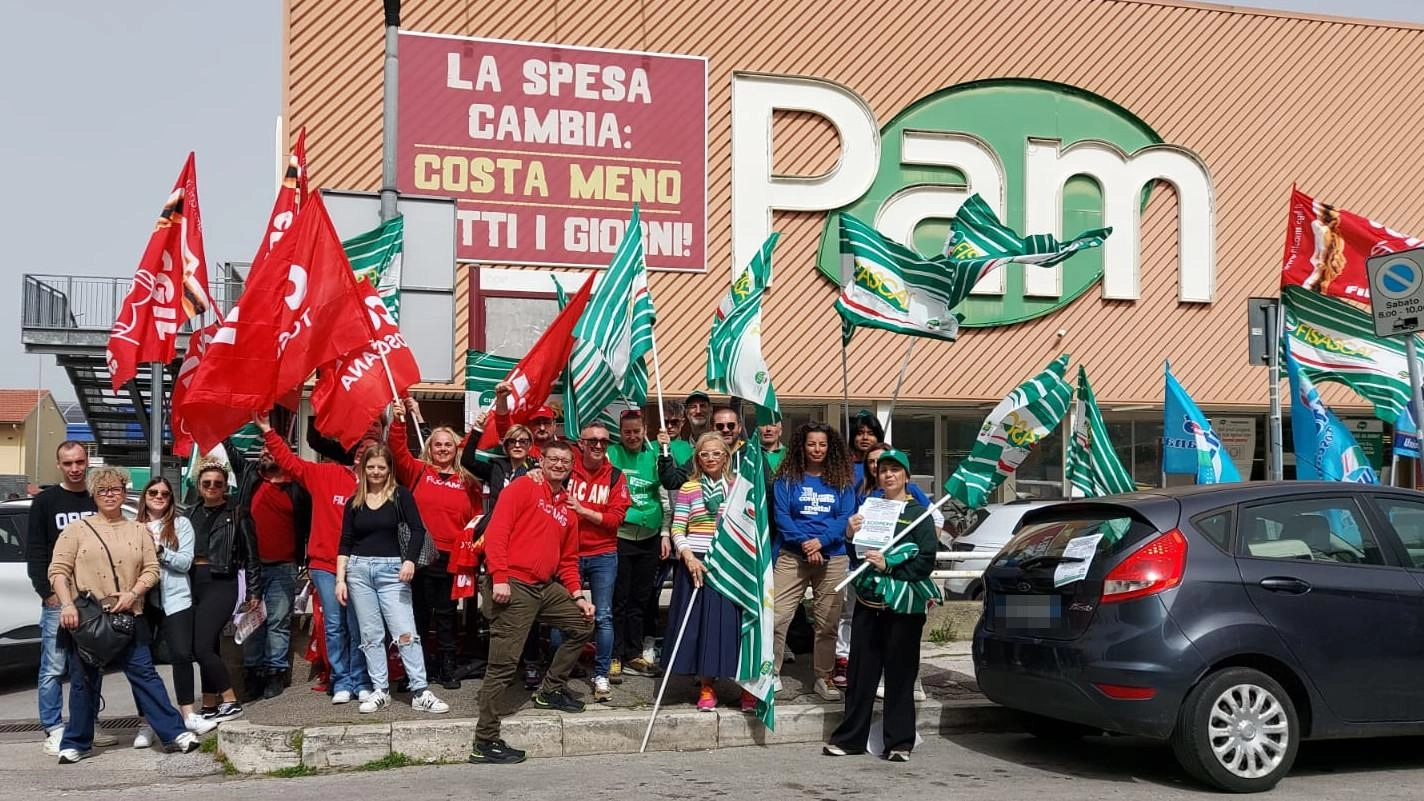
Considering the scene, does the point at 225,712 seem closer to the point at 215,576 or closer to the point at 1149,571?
the point at 215,576

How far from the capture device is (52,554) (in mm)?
7418

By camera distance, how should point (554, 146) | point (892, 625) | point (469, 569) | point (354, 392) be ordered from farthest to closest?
point (554, 146)
point (354, 392)
point (469, 569)
point (892, 625)

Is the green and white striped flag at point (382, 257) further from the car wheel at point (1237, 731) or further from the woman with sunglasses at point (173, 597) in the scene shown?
the car wheel at point (1237, 731)

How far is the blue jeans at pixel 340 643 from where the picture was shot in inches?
312

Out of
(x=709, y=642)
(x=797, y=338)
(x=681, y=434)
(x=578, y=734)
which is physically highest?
(x=797, y=338)

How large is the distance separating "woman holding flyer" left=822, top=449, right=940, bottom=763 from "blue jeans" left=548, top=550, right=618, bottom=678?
1662 mm

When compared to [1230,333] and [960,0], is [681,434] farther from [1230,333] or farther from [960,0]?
[1230,333]

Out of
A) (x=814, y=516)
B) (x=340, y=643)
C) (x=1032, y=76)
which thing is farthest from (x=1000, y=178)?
(x=340, y=643)

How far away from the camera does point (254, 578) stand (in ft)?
26.9

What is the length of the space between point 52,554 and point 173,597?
0.72m

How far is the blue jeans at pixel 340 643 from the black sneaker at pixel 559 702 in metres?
1.13

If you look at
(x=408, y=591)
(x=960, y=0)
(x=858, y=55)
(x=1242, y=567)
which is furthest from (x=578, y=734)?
(x=960, y=0)

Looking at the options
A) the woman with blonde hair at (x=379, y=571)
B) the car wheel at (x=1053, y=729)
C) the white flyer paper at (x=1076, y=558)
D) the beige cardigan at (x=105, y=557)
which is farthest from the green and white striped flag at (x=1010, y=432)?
the beige cardigan at (x=105, y=557)

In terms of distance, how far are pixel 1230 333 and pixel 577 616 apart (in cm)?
1535
